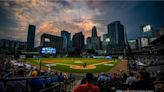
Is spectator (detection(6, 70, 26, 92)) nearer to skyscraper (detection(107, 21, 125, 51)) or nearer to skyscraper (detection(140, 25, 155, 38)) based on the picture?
skyscraper (detection(140, 25, 155, 38))

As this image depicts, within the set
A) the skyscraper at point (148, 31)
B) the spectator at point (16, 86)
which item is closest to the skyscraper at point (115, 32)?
the skyscraper at point (148, 31)

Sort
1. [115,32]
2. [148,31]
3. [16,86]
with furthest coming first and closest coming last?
[115,32], [148,31], [16,86]

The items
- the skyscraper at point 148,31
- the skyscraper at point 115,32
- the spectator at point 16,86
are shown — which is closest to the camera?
the spectator at point 16,86

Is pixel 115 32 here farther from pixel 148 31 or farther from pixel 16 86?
pixel 16 86

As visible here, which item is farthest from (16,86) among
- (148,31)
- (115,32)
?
(115,32)

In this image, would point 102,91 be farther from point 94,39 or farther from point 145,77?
point 94,39

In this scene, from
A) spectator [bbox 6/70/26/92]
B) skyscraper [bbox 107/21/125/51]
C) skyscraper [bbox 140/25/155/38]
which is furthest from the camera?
skyscraper [bbox 107/21/125/51]

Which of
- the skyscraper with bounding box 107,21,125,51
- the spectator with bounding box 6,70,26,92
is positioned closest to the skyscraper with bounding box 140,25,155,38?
the skyscraper with bounding box 107,21,125,51

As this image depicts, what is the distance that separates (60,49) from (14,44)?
63483 mm

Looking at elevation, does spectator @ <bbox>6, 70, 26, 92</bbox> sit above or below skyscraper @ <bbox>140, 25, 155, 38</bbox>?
below

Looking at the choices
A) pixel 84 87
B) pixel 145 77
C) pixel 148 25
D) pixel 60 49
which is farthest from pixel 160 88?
pixel 60 49

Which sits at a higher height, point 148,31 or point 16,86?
point 148,31

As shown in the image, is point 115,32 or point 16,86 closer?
point 16,86

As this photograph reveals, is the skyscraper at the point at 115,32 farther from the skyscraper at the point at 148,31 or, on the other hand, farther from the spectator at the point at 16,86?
the spectator at the point at 16,86
